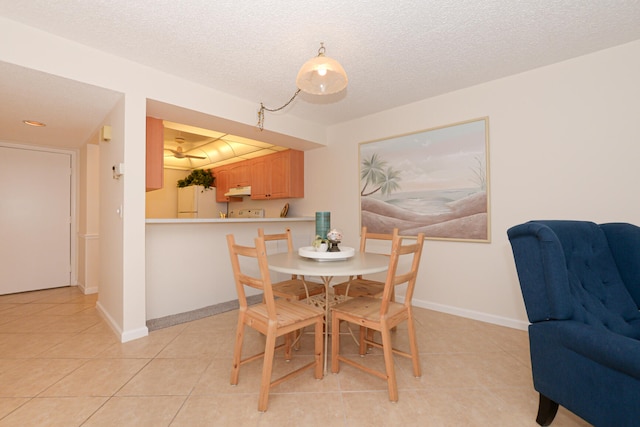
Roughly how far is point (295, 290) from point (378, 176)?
197 centimetres

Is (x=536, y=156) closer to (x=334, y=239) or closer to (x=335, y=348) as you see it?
(x=334, y=239)

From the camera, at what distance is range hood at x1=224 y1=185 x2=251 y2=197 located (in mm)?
5074

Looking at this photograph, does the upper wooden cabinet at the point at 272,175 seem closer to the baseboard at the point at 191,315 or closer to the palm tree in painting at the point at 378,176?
the palm tree in painting at the point at 378,176

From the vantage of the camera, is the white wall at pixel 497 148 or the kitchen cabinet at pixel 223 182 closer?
the white wall at pixel 497 148

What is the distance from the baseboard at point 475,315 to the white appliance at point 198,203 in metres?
4.44

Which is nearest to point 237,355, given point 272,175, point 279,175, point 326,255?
point 326,255

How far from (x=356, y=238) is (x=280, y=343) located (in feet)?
6.15

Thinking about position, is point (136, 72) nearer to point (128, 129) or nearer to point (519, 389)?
point (128, 129)

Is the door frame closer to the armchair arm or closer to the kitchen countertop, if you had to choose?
the kitchen countertop

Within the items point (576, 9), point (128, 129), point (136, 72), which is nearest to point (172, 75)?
point (136, 72)

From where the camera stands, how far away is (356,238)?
155 inches

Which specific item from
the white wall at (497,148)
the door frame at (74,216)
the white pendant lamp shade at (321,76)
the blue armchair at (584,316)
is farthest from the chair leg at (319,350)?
the door frame at (74,216)

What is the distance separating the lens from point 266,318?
1.66 m

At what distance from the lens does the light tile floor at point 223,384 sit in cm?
151
